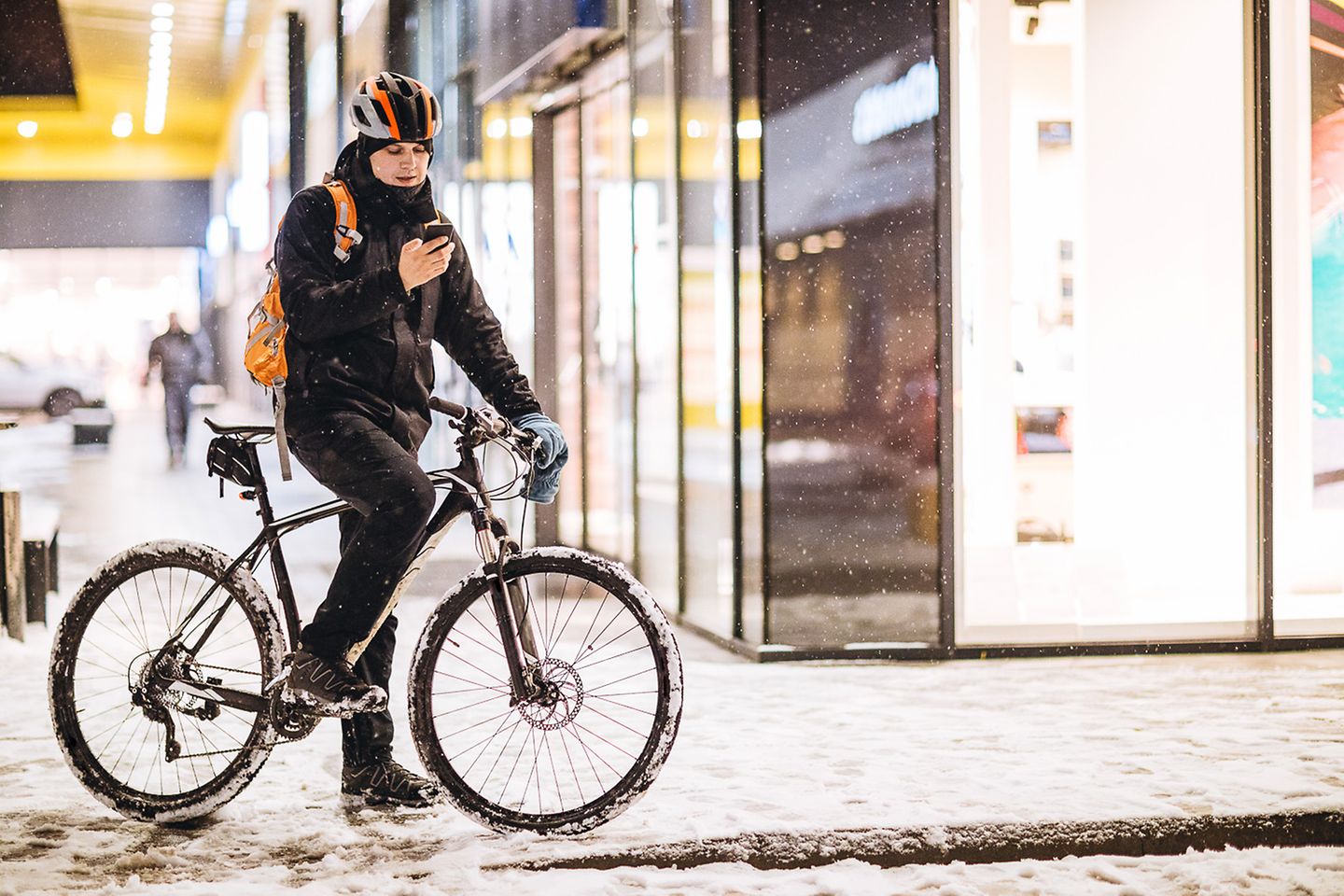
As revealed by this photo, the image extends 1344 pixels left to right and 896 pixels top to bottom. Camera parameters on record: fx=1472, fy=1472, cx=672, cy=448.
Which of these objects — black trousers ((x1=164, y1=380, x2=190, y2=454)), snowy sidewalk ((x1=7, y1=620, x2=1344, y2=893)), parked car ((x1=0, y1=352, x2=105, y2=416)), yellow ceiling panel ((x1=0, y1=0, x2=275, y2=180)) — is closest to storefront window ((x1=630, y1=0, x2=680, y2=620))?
snowy sidewalk ((x1=7, y1=620, x2=1344, y2=893))

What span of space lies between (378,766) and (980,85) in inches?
164

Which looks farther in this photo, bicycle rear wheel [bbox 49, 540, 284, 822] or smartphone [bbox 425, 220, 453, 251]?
bicycle rear wheel [bbox 49, 540, 284, 822]

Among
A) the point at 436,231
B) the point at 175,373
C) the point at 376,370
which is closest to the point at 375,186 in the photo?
the point at 436,231

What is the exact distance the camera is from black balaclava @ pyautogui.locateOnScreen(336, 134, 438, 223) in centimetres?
402

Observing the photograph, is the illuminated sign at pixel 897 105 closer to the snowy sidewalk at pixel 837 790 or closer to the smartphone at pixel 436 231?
the snowy sidewalk at pixel 837 790

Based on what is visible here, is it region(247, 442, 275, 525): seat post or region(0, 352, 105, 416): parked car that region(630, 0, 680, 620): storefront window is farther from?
region(247, 442, 275, 525): seat post

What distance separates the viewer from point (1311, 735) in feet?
17.0

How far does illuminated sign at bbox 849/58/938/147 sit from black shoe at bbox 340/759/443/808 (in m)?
3.50

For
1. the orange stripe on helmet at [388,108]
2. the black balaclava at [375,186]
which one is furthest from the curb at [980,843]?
the orange stripe on helmet at [388,108]

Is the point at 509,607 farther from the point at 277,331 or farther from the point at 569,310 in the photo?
the point at 569,310

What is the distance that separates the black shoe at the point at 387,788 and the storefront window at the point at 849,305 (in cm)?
256

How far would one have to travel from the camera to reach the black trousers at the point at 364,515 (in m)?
→ 3.81

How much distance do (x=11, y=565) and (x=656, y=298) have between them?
3.61 metres

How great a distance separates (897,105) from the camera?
6426mm
